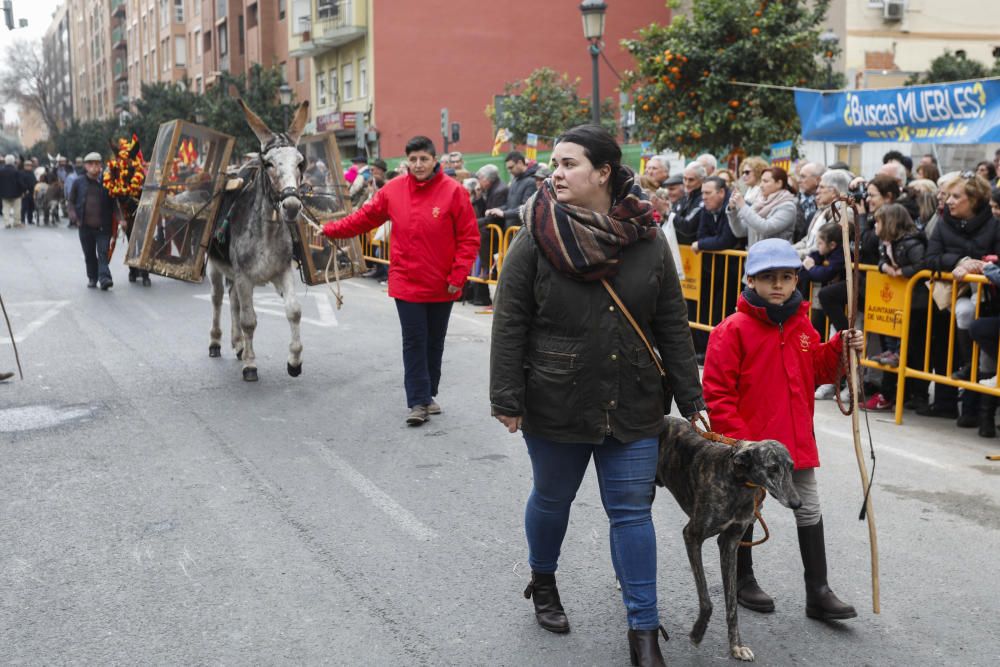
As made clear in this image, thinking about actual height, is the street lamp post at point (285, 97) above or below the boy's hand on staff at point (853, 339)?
above

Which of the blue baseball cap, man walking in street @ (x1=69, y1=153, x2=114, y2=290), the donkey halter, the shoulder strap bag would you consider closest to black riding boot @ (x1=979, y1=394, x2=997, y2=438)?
the blue baseball cap

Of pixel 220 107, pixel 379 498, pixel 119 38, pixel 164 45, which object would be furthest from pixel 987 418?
pixel 119 38

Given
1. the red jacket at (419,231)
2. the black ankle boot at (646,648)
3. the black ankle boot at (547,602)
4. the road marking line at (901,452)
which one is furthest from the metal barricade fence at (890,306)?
the black ankle boot at (646,648)

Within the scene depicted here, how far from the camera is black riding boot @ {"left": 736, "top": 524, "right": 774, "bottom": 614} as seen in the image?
4.52 m

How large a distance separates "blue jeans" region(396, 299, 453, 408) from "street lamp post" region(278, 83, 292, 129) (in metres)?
30.0

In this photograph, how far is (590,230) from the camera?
3.76m

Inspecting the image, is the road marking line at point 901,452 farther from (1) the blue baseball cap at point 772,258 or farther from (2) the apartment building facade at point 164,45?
(2) the apartment building facade at point 164,45

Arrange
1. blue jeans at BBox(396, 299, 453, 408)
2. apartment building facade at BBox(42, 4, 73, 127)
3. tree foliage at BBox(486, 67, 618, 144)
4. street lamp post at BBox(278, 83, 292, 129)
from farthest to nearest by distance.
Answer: apartment building facade at BBox(42, 4, 73, 127)
street lamp post at BBox(278, 83, 292, 129)
tree foliage at BBox(486, 67, 618, 144)
blue jeans at BBox(396, 299, 453, 408)

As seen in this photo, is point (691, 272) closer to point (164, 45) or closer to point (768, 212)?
point (768, 212)

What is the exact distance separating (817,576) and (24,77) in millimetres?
108114

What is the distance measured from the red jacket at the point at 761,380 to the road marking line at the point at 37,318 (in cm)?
921

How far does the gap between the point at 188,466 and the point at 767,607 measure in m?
3.75

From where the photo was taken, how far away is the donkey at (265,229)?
9305 millimetres

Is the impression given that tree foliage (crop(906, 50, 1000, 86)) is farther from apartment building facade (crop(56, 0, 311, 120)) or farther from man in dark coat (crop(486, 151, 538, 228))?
apartment building facade (crop(56, 0, 311, 120))
